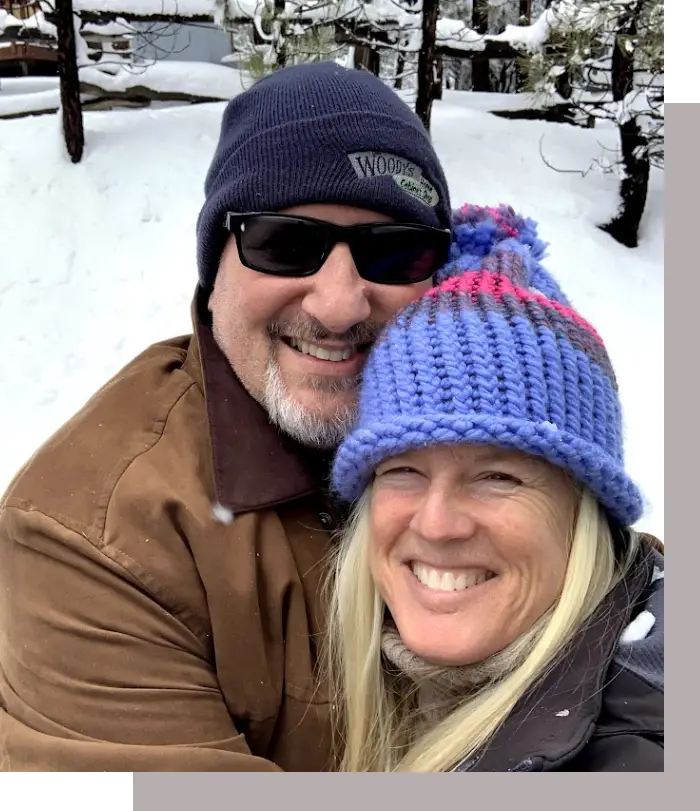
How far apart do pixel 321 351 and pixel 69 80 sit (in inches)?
228

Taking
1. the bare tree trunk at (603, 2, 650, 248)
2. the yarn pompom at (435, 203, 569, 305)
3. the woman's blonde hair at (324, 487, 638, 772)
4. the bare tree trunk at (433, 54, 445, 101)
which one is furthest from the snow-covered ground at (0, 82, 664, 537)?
the woman's blonde hair at (324, 487, 638, 772)

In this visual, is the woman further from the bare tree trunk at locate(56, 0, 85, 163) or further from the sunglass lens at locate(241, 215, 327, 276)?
the bare tree trunk at locate(56, 0, 85, 163)

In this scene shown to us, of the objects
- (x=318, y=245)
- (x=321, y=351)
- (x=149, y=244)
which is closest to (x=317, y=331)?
(x=321, y=351)

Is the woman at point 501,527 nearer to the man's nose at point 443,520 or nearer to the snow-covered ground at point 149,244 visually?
the man's nose at point 443,520

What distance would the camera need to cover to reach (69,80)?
6.18m

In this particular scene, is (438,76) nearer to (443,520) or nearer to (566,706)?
(443,520)

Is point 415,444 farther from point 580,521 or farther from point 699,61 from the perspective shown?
point 699,61

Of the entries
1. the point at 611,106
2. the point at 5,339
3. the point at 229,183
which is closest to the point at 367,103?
the point at 229,183

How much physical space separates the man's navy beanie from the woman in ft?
1.36

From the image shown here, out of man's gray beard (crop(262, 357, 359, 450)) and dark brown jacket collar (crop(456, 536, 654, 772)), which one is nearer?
dark brown jacket collar (crop(456, 536, 654, 772))

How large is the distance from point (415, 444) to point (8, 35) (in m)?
7.57

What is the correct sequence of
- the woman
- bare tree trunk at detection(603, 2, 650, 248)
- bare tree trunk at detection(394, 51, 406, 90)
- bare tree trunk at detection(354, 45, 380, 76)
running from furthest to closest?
bare tree trunk at detection(394, 51, 406, 90) → bare tree trunk at detection(354, 45, 380, 76) → bare tree trunk at detection(603, 2, 650, 248) → the woman

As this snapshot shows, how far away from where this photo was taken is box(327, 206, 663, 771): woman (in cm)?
120

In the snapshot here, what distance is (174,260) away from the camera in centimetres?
589
